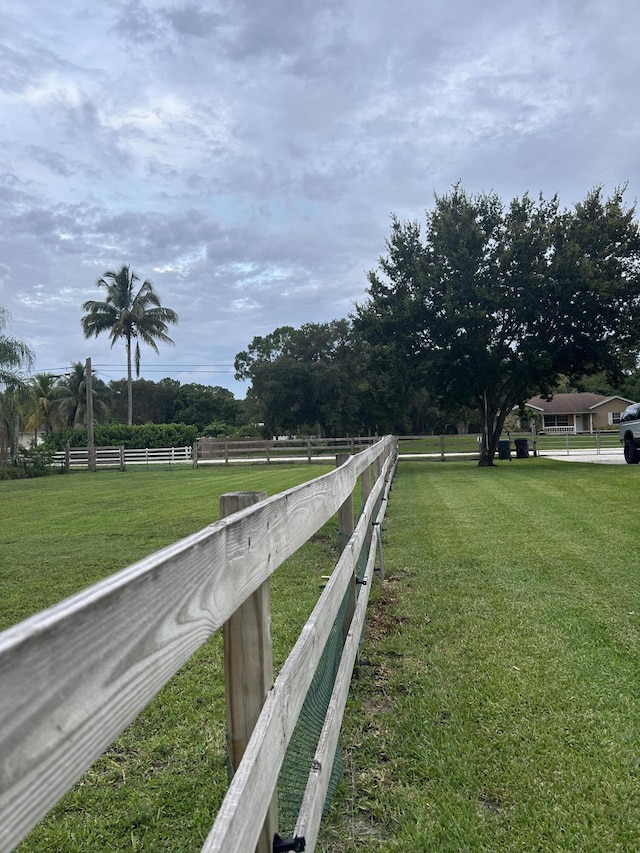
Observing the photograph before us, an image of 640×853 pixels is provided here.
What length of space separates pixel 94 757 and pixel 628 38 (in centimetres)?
1553

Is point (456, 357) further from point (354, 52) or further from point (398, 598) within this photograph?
point (398, 598)

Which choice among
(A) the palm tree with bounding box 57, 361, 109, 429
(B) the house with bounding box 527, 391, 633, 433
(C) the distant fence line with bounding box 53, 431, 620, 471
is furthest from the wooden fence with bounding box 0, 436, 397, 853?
(B) the house with bounding box 527, 391, 633, 433

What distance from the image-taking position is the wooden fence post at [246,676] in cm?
152

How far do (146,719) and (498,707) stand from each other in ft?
5.97

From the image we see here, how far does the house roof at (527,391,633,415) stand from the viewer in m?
59.7

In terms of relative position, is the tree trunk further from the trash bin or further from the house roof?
the house roof

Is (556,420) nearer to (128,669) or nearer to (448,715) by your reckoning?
(448,715)

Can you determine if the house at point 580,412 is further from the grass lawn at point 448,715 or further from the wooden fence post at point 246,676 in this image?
the wooden fence post at point 246,676

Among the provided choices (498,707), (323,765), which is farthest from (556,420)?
(323,765)

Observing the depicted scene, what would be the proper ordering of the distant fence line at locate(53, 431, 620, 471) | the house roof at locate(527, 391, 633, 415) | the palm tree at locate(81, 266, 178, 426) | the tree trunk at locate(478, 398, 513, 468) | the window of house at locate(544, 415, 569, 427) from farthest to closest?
1. the window of house at locate(544, 415, 569, 427)
2. the house roof at locate(527, 391, 633, 415)
3. the palm tree at locate(81, 266, 178, 426)
4. the distant fence line at locate(53, 431, 620, 471)
5. the tree trunk at locate(478, 398, 513, 468)

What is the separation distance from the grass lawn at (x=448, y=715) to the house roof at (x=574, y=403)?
56.3 metres

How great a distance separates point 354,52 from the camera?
14.6 meters

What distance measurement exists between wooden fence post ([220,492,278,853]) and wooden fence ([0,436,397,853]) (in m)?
0.05

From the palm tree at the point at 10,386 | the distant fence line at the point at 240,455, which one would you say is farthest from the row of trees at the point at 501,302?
the palm tree at the point at 10,386
